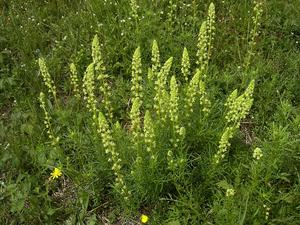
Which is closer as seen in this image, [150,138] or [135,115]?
[135,115]

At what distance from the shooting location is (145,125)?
3258 millimetres

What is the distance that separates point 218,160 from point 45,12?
10.4ft

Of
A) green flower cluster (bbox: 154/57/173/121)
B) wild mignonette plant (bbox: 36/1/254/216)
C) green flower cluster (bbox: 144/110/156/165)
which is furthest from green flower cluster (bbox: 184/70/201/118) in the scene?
green flower cluster (bbox: 144/110/156/165)

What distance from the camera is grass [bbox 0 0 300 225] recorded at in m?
3.61

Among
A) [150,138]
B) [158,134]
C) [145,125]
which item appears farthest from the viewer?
[158,134]

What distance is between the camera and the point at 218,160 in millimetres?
3572

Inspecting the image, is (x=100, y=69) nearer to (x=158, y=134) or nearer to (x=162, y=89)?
(x=162, y=89)

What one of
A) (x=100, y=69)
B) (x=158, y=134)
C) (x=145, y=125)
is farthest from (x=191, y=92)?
(x=100, y=69)

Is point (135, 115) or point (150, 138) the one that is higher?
point (135, 115)

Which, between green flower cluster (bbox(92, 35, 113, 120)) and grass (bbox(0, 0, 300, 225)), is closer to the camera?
green flower cluster (bbox(92, 35, 113, 120))

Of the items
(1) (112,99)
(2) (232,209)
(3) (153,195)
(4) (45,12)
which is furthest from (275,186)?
(4) (45,12)

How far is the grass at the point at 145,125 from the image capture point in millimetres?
3613

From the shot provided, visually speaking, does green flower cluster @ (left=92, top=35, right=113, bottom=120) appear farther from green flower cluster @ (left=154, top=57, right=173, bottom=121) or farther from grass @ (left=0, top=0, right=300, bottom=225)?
green flower cluster @ (left=154, top=57, right=173, bottom=121)

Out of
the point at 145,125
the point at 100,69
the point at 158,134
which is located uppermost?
the point at 100,69
